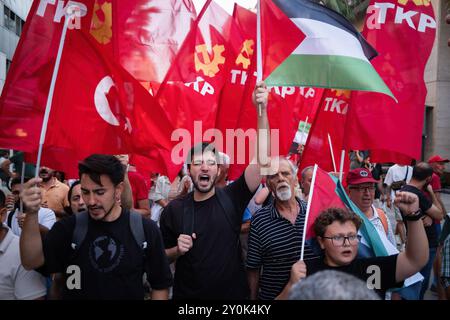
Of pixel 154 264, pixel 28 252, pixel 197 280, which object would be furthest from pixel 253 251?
pixel 28 252

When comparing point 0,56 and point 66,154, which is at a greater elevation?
point 0,56

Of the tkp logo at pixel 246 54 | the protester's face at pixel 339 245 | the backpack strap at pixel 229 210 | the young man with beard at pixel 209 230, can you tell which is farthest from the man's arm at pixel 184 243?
the tkp logo at pixel 246 54

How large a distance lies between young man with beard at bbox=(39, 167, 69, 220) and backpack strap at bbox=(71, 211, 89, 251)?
98.9 inches

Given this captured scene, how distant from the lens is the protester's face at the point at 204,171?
3422 mm

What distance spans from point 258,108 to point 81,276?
5.20ft

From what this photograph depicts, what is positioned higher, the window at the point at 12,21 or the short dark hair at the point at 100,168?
the window at the point at 12,21

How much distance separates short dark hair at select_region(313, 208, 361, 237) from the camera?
2.81 metres

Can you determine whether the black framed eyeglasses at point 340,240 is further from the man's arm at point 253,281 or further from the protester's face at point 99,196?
the protester's face at point 99,196

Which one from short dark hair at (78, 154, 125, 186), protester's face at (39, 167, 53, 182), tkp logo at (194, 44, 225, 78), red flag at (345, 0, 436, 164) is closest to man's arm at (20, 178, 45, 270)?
short dark hair at (78, 154, 125, 186)

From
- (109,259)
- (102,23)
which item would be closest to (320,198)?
(109,259)

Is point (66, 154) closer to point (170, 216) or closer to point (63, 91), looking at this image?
point (63, 91)

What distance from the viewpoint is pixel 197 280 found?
3.22 meters

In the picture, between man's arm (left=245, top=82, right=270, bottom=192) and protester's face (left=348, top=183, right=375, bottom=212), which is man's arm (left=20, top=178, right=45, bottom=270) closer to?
man's arm (left=245, top=82, right=270, bottom=192)

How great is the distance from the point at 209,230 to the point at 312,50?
1582mm
